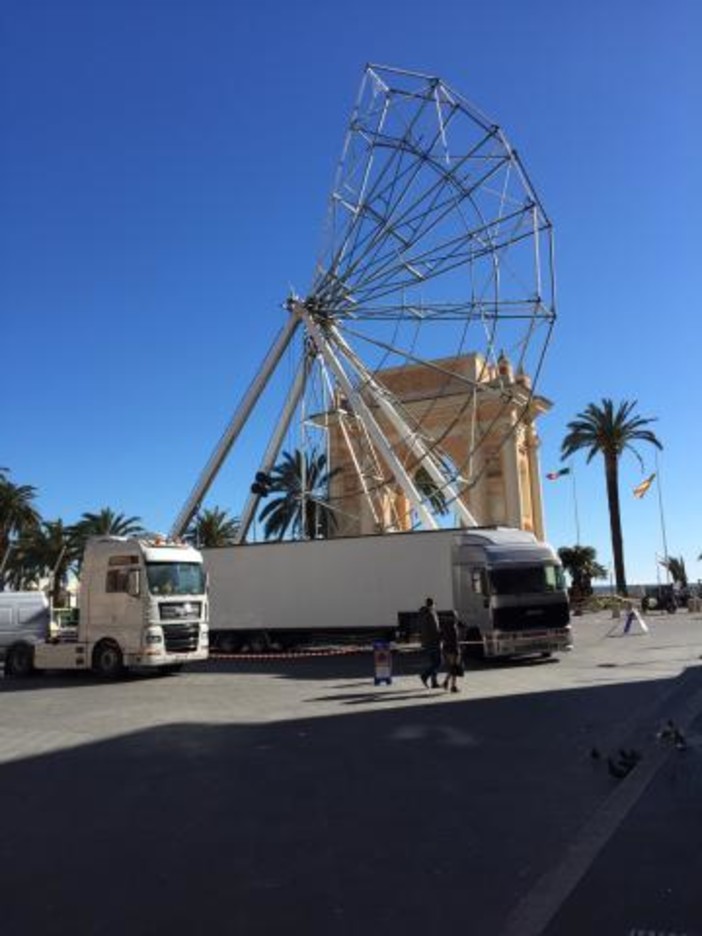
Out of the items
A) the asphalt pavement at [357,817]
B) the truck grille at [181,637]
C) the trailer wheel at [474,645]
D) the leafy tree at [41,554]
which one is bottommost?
Result: the asphalt pavement at [357,817]

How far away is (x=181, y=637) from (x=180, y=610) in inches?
26.5

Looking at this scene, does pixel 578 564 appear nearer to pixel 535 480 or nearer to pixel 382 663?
pixel 535 480

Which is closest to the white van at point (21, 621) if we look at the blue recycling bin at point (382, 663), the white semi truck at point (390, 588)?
the white semi truck at point (390, 588)

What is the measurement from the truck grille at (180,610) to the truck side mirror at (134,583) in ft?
2.18

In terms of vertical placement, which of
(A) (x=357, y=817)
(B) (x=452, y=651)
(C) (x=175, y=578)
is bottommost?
(A) (x=357, y=817)

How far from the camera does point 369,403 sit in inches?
1537

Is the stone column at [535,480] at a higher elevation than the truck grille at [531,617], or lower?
higher

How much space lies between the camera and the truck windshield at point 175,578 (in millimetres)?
24047

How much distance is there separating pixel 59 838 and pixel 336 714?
788 cm

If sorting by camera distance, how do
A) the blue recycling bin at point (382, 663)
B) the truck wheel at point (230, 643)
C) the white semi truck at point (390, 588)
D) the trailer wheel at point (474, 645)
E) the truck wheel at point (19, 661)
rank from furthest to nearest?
the truck wheel at point (230, 643)
the truck wheel at point (19, 661)
the trailer wheel at point (474, 645)
the white semi truck at point (390, 588)
the blue recycling bin at point (382, 663)

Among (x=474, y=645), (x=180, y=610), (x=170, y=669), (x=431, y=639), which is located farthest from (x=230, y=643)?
(x=431, y=639)

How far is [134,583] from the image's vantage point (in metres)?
23.9

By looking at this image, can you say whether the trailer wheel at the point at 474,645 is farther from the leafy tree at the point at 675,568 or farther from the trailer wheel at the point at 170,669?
the leafy tree at the point at 675,568

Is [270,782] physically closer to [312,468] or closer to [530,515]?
[312,468]
